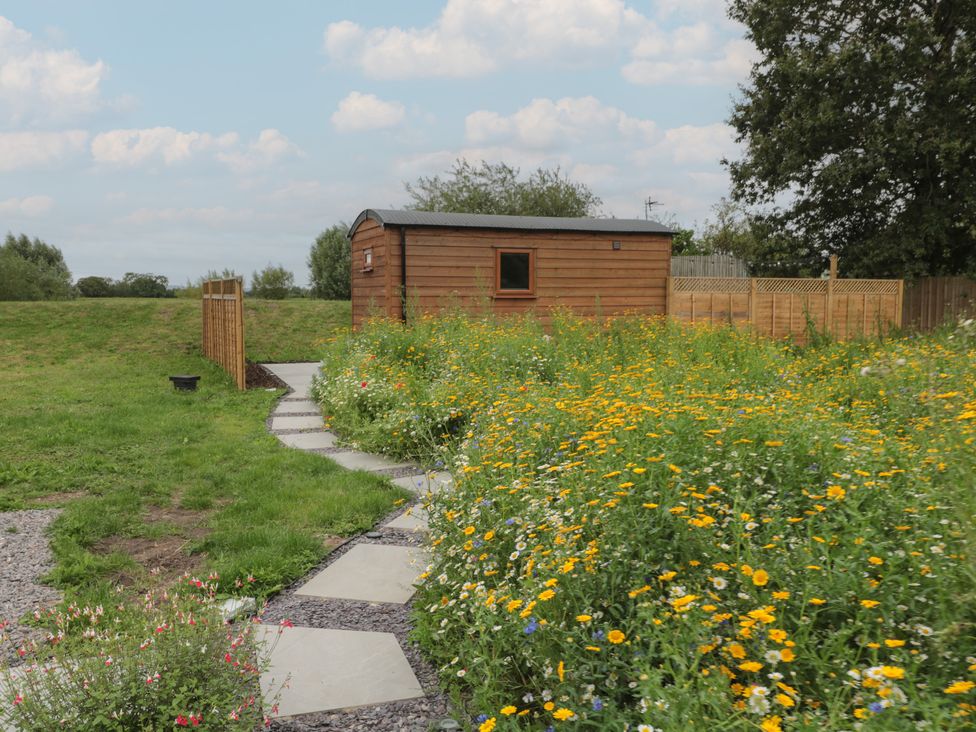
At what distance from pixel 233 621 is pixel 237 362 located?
762cm

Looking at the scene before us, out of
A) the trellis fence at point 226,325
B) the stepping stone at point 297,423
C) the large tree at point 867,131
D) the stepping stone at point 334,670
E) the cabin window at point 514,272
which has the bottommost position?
the stepping stone at point 334,670

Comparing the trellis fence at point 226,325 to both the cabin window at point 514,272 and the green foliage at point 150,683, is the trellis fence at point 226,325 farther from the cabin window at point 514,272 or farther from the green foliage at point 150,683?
the green foliage at point 150,683

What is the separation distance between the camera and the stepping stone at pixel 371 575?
324 centimetres

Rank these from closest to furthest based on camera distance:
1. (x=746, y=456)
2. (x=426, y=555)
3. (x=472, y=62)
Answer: (x=746, y=456) < (x=426, y=555) < (x=472, y=62)

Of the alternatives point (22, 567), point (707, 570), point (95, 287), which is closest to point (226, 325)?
point (22, 567)

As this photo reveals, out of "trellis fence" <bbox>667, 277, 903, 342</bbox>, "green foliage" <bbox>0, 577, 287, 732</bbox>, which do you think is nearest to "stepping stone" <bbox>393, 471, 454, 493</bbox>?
"green foliage" <bbox>0, 577, 287, 732</bbox>

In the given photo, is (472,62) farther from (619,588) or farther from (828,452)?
(619,588)

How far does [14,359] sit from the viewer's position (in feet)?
43.1

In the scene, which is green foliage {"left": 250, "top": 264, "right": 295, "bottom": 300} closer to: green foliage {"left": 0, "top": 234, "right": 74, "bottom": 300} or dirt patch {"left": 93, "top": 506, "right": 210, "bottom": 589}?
green foliage {"left": 0, "top": 234, "right": 74, "bottom": 300}

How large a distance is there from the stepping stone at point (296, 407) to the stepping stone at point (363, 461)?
2311 millimetres

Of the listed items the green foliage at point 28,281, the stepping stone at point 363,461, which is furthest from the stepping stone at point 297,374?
the green foliage at point 28,281

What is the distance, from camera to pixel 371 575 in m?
3.45

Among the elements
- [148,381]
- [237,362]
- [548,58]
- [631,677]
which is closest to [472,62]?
[548,58]

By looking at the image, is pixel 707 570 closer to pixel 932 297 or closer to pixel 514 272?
pixel 514 272
